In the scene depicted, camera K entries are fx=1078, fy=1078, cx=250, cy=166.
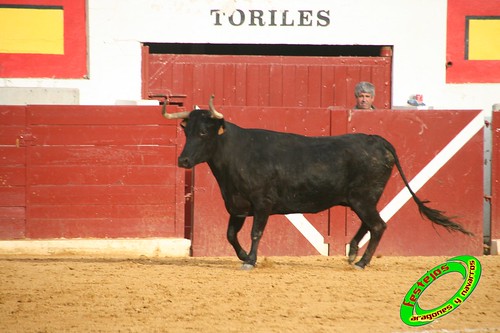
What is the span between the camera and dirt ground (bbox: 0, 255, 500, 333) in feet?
22.1

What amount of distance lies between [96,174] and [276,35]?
3212 mm

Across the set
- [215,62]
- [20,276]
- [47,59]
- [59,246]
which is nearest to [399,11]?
[215,62]

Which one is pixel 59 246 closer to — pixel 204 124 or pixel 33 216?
pixel 33 216

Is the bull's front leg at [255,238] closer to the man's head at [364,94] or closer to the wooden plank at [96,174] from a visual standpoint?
the wooden plank at [96,174]

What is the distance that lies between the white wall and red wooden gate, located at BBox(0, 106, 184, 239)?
6.36 feet

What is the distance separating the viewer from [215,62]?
43.4 ft

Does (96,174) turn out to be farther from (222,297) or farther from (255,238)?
(222,297)

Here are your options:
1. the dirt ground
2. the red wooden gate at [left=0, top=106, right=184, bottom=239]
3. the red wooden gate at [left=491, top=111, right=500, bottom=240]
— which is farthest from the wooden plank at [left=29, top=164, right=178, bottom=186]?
the red wooden gate at [left=491, top=111, right=500, bottom=240]

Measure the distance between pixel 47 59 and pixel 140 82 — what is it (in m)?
1.14

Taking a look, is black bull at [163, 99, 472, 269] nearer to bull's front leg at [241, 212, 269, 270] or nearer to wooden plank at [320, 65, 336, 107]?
bull's front leg at [241, 212, 269, 270]

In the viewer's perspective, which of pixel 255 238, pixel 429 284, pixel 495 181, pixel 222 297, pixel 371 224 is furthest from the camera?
pixel 495 181

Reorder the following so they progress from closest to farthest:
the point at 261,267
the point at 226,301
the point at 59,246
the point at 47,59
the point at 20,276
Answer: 1. the point at 226,301
2. the point at 20,276
3. the point at 261,267
4. the point at 59,246
5. the point at 47,59

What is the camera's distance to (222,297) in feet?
25.3

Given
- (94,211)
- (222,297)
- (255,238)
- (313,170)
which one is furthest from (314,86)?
(222,297)
